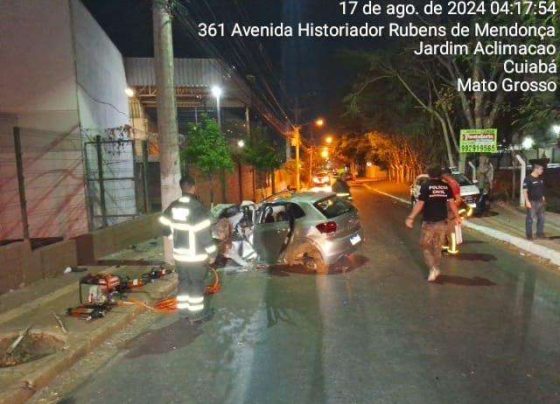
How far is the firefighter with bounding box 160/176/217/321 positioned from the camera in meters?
6.21

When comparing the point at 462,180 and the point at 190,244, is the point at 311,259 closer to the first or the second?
the point at 190,244

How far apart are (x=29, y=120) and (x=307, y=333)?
10.3m

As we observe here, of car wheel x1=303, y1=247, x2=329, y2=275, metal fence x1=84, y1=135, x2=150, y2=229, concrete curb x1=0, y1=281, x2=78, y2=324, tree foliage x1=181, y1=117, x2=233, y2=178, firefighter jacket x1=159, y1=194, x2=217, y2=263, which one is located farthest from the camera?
tree foliage x1=181, y1=117, x2=233, y2=178

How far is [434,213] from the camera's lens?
308 inches

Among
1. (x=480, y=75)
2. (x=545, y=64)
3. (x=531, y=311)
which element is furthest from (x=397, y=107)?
(x=531, y=311)

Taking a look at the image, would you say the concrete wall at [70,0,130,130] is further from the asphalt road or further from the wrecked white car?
the asphalt road

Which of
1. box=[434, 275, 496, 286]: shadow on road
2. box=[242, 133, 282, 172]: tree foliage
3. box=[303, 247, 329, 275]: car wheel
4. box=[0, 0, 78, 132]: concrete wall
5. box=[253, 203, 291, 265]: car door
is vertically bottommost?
box=[434, 275, 496, 286]: shadow on road

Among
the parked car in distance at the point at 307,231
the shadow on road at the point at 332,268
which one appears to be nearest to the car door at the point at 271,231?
the parked car in distance at the point at 307,231

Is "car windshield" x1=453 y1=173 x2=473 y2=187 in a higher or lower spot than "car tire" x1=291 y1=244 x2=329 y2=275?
higher

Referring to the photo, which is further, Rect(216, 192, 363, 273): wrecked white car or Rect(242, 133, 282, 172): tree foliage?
Rect(242, 133, 282, 172): tree foliage

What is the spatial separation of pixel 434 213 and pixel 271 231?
3.02 meters

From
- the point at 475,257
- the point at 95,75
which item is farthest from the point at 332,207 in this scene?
the point at 95,75

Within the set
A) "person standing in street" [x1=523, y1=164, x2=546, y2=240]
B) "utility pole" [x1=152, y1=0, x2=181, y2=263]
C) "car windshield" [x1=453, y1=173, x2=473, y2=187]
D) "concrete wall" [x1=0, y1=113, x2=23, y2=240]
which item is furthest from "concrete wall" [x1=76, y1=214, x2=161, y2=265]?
"car windshield" [x1=453, y1=173, x2=473, y2=187]

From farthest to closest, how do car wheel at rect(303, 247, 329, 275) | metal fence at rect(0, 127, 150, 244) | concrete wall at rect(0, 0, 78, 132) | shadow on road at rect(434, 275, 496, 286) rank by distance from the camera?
concrete wall at rect(0, 0, 78, 132)
metal fence at rect(0, 127, 150, 244)
car wheel at rect(303, 247, 329, 275)
shadow on road at rect(434, 275, 496, 286)
